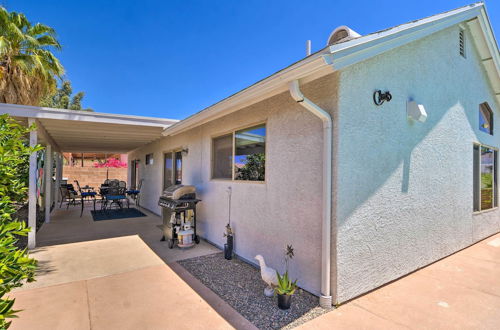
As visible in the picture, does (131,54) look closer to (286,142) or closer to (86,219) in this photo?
(86,219)

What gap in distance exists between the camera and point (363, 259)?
10.9 feet

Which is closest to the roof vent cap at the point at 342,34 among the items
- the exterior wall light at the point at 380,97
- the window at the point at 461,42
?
the exterior wall light at the point at 380,97

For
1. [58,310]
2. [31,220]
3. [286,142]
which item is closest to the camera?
[58,310]

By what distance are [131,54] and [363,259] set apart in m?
14.8

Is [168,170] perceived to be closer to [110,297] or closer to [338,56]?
[110,297]

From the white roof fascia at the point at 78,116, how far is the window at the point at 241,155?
2073 mm

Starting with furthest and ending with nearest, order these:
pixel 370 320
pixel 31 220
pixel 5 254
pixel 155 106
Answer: pixel 155 106
pixel 31 220
pixel 370 320
pixel 5 254

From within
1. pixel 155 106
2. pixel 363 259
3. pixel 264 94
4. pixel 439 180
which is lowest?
pixel 363 259

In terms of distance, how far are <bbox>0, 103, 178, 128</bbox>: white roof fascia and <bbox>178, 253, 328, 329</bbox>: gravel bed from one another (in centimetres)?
380

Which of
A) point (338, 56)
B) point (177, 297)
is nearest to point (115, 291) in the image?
point (177, 297)

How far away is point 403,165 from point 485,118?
4851 millimetres

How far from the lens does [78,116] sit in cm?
580

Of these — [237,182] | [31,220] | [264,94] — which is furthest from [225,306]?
[31,220]

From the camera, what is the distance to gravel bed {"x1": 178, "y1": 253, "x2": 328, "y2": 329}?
2834 mm
